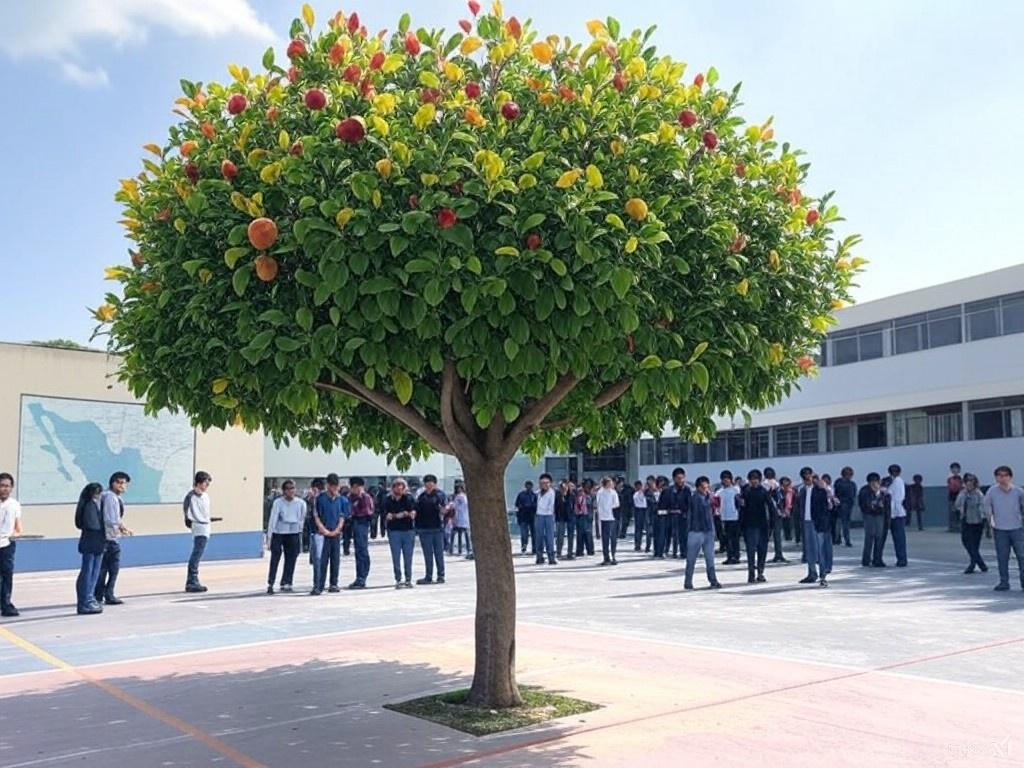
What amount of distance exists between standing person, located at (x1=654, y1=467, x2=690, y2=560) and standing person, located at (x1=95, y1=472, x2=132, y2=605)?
10.7 meters

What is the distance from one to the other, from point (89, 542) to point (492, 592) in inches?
339

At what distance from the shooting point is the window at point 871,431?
3694 centimetres

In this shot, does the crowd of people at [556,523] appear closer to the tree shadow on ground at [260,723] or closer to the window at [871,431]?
the tree shadow on ground at [260,723]

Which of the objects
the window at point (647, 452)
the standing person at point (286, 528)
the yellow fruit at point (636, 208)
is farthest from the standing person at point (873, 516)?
the window at point (647, 452)

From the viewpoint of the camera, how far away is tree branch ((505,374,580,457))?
6.52 meters

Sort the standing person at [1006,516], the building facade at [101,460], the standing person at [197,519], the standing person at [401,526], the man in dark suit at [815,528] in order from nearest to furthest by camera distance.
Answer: the standing person at [1006,516] → the man in dark suit at [815,528] → the standing person at [197,519] → the standing person at [401,526] → the building facade at [101,460]

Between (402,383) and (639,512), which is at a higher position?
(402,383)

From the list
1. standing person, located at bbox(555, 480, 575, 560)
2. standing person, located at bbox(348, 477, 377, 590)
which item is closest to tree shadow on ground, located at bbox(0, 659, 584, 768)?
standing person, located at bbox(348, 477, 377, 590)

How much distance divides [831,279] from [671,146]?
174 cm

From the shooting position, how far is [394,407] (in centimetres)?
671

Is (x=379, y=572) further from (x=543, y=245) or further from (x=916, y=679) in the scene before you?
(x=543, y=245)

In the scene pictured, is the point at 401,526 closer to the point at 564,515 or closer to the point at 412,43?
the point at 564,515

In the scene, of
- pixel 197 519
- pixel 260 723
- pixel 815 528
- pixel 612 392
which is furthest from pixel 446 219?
pixel 197 519

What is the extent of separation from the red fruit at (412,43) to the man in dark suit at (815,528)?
10704mm
